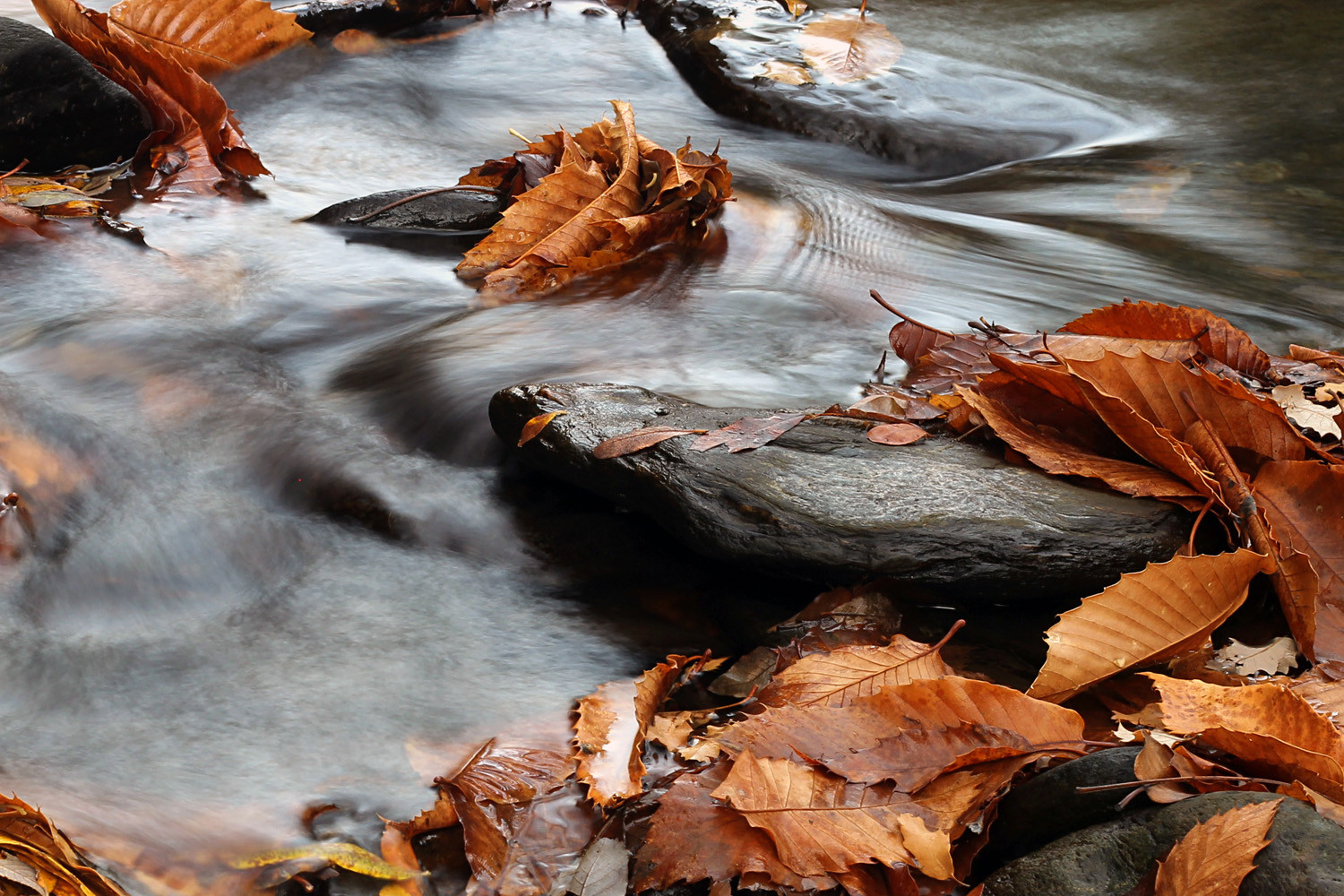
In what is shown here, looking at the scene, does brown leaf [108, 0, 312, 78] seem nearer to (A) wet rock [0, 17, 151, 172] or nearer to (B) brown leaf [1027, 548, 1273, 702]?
(A) wet rock [0, 17, 151, 172]

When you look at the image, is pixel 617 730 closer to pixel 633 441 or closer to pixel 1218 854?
pixel 633 441

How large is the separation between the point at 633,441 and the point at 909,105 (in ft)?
12.0

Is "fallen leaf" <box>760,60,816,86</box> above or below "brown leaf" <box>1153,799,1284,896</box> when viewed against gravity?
above

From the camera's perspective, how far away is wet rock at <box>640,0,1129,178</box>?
5242mm

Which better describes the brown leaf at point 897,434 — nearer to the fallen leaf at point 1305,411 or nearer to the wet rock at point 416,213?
the fallen leaf at point 1305,411

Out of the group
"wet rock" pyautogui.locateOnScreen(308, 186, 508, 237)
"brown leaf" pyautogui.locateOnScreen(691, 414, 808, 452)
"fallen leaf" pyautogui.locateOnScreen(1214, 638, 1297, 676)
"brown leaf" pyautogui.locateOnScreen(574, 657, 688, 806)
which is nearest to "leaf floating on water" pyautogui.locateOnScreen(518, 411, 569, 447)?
"brown leaf" pyautogui.locateOnScreen(691, 414, 808, 452)

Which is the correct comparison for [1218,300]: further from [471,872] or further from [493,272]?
[471,872]

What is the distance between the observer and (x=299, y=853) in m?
1.79

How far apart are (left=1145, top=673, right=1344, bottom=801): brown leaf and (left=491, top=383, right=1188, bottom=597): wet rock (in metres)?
0.47

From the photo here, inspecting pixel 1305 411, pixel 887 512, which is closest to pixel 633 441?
pixel 887 512

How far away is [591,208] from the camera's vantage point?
383 centimetres

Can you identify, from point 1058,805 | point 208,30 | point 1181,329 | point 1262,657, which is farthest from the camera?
point 208,30

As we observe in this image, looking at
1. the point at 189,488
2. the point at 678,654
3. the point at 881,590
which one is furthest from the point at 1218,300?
the point at 189,488

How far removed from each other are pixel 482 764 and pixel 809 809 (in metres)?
0.66
